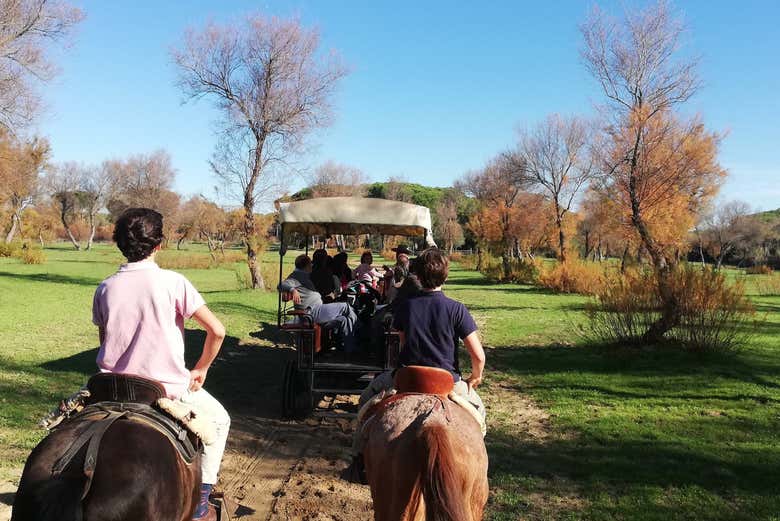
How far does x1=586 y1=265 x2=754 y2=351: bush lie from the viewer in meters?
11.5

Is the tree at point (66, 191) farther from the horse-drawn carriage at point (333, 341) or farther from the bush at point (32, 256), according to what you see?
the horse-drawn carriage at point (333, 341)

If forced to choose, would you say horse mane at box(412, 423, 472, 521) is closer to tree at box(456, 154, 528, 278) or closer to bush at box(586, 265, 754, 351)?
bush at box(586, 265, 754, 351)

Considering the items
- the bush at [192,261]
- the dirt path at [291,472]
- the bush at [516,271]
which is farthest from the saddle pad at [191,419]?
the bush at [192,261]

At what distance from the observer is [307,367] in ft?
24.0

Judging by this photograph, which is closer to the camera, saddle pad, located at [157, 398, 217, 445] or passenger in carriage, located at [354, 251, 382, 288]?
saddle pad, located at [157, 398, 217, 445]

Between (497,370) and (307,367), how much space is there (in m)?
5.11

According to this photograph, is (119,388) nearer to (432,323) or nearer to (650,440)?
(432,323)

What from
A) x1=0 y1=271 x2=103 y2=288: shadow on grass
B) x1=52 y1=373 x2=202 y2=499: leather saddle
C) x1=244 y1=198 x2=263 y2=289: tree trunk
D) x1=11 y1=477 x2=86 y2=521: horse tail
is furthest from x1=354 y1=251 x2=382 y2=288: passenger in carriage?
x1=0 y1=271 x2=103 y2=288: shadow on grass

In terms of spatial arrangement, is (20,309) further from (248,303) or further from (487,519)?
(487,519)

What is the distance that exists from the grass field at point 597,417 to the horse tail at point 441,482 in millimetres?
2297

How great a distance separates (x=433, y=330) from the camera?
3891 millimetres

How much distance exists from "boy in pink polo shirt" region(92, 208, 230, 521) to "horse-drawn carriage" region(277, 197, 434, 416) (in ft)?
12.4

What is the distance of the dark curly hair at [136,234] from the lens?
3.04m

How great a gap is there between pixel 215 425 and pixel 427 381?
1.31m
